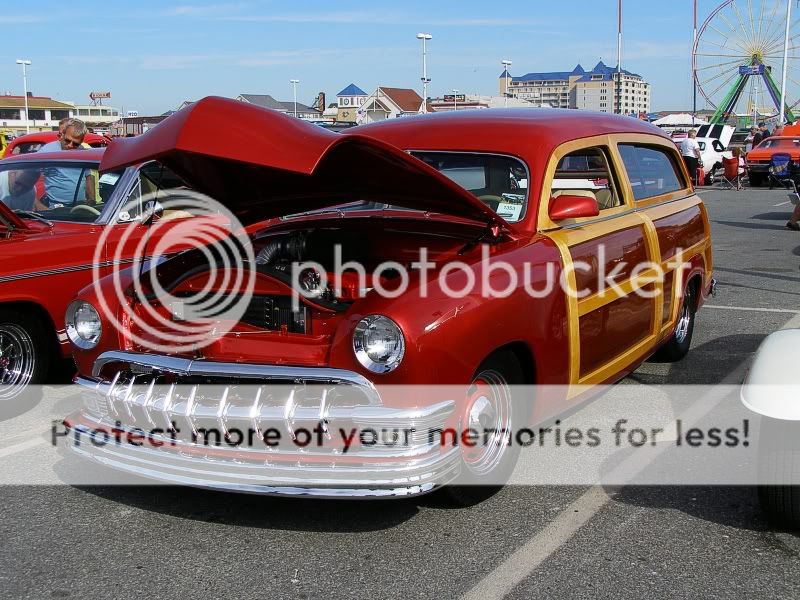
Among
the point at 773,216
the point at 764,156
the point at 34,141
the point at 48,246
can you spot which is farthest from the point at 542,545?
the point at 764,156

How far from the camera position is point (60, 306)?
17.9ft

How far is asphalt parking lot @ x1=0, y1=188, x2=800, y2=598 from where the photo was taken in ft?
10.2

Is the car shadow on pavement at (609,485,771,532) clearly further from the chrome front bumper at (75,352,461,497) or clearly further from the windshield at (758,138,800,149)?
the windshield at (758,138,800,149)

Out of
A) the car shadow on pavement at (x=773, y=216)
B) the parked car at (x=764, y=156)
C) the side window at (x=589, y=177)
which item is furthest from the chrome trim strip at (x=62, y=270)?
the parked car at (x=764, y=156)

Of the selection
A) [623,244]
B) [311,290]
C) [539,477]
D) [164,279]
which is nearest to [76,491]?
[164,279]

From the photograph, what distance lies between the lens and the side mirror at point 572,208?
424 cm

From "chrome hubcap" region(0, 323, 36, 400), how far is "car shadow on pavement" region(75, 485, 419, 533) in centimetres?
149

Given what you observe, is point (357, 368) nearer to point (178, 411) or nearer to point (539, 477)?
point (178, 411)

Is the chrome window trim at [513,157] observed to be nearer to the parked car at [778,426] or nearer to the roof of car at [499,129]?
the roof of car at [499,129]

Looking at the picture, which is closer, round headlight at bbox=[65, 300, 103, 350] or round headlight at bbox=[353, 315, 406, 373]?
round headlight at bbox=[353, 315, 406, 373]

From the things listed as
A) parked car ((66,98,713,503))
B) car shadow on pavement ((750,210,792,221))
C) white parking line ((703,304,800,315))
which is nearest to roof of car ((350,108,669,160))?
parked car ((66,98,713,503))

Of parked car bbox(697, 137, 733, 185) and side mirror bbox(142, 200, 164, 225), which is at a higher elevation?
parked car bbox(697, 137, 733, 185)

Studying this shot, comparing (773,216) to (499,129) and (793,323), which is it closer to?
(793,323)

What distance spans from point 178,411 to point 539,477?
66.5 inches
